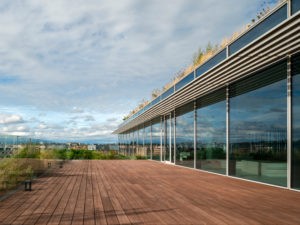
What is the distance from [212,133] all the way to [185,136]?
358 cm

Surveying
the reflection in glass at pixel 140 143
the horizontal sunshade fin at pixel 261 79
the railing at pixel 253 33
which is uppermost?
the railing at pixel 253 33

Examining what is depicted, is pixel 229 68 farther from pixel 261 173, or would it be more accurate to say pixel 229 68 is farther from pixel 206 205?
pixel 206 205

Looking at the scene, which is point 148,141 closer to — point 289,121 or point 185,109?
point 185,109

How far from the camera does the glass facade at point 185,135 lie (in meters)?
15.5

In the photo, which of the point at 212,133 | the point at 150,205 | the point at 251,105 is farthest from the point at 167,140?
the point at 150,205

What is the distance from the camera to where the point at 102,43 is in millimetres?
11781

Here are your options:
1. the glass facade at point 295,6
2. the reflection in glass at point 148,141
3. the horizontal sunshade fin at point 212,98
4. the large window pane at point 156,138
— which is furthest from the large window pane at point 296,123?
the reflection in glass at point 148,141

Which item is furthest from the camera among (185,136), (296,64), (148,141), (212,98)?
(148,141)

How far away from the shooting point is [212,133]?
1298cm

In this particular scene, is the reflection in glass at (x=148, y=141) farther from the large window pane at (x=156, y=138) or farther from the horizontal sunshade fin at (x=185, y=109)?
the horizontal sunshade fin at (x=185, y=109)

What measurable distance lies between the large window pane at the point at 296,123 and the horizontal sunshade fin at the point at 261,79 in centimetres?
45

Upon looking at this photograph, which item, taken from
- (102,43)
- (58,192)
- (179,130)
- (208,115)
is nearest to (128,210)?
(58,192)

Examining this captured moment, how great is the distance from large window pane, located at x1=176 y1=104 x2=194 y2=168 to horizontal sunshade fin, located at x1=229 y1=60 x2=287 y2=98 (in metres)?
4.46

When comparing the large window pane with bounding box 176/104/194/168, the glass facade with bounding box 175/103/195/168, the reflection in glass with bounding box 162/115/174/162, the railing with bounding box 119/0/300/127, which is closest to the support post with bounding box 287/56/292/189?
the railing with bounding box 119/0/300/127
